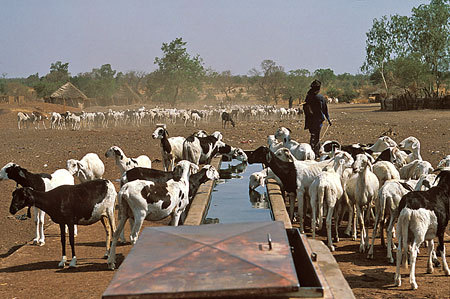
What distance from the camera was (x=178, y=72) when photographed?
225 feet

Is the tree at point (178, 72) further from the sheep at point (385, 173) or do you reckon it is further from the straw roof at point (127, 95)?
the sheep at point (385, 173)

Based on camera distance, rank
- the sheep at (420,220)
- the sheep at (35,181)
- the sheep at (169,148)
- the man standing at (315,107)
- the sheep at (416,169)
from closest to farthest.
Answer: the sheep at (420,220) < the sheep at (35,181) < the sheep at (416,169) < the man standing at (315,107) < the sheep at (169,148)

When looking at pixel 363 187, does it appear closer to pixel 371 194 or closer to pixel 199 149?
pixel 371 194

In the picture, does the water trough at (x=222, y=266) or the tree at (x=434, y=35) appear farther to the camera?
the tree at (x=434, y=35)

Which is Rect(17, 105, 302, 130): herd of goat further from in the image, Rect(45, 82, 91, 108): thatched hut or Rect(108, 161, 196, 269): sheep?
Rect(108, 161, 196, 269): sheep

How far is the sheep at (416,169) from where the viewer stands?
955cm

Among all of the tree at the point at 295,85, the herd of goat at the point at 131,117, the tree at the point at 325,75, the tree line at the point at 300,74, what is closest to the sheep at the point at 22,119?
the herd of goat at the point at 131,117

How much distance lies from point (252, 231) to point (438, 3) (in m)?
52.0

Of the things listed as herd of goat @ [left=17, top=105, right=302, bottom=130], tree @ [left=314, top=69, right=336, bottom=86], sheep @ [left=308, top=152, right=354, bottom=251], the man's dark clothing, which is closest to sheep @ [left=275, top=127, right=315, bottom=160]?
the man's dark clothing

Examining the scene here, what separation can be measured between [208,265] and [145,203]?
15.0 ft

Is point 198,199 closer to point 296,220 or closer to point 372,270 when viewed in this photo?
point 296,220

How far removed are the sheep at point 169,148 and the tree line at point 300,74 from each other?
1015 inches

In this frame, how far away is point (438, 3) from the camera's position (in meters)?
50.0

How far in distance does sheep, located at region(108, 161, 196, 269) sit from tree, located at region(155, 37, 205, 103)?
6148cm
